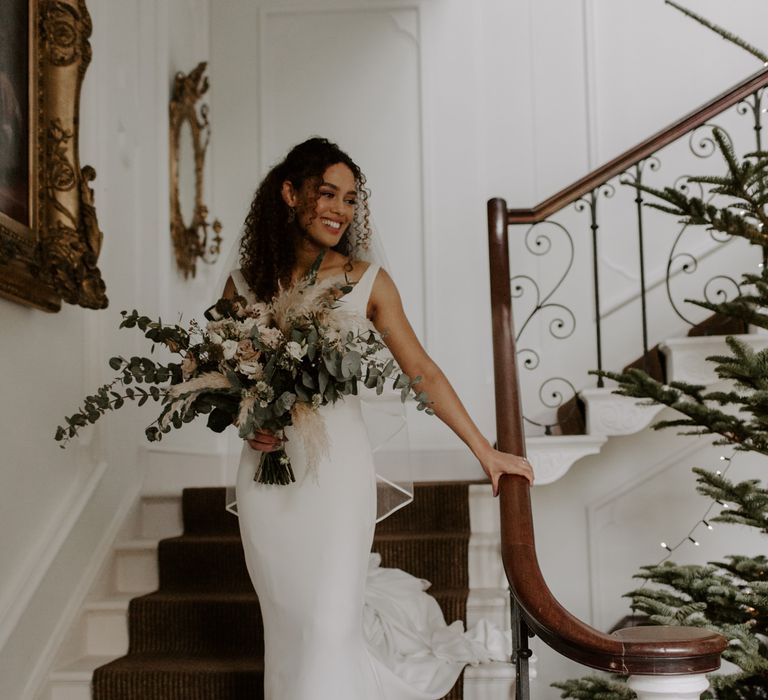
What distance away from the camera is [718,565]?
3514mm

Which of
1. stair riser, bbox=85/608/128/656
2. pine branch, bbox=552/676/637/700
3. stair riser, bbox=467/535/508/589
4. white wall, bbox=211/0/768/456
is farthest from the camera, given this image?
white wall, bbox=211/0/768/456

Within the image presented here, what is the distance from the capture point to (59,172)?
3.49 metres

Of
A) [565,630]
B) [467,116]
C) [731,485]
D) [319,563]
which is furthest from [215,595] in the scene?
[467,116]

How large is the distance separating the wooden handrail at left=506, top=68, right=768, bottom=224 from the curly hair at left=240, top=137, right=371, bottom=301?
1.37 m

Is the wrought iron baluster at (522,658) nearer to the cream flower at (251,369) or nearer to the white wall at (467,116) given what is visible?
the cream flower at (251,369)

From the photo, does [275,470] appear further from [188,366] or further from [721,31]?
[721,31]

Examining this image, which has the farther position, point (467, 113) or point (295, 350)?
point (467, 113)

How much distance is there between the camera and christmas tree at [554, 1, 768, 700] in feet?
10.2

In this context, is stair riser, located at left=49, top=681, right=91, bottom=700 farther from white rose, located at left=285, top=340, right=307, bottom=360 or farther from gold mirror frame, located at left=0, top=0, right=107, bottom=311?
white rose, located at left=285, top=340, right=307, bottom=360

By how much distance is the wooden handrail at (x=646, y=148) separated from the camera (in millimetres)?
4070

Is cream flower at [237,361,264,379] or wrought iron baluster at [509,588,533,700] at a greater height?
cream flower at [237,361,264,379]

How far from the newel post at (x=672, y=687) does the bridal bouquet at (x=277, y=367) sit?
85 centimetres

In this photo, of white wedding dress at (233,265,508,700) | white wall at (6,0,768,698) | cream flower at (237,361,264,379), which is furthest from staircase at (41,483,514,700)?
cream flower at (237,361,264,379)

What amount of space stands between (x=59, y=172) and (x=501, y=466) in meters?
1.94
